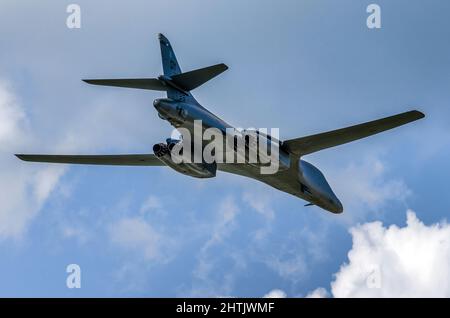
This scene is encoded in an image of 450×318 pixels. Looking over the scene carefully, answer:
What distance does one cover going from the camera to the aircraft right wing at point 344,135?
1022 inches

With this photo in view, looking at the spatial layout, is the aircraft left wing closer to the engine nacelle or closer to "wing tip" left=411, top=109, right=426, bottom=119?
the engine nacelle

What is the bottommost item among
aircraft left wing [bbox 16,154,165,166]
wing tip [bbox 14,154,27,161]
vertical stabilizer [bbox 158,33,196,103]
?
wing tip [bbox 14,154,27,161]

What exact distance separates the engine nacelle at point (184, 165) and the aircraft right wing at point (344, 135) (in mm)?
3747

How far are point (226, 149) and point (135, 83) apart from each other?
15.6 ft

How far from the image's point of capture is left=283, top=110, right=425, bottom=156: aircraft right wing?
25969 millimetres

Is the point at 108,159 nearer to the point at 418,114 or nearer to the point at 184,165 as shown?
the point at 184,165

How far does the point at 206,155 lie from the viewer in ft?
96.9

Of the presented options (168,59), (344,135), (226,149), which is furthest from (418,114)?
(168,59)

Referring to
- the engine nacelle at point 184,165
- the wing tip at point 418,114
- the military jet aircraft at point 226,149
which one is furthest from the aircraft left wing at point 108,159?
the wing tip at point 418,114

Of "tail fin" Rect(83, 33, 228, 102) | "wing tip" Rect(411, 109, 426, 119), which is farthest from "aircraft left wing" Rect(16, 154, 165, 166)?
"wing tip" Rect(411, 109, 426, 119)

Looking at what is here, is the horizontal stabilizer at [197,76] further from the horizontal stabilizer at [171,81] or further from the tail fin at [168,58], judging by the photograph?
the tail fin at [168,58]

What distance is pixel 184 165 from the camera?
1150 inches

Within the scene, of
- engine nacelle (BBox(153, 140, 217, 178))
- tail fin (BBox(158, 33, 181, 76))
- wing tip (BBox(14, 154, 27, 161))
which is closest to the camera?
engine nacelle (BBox(153, 140, 217, 178))

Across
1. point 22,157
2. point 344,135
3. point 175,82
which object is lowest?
point 344,135
